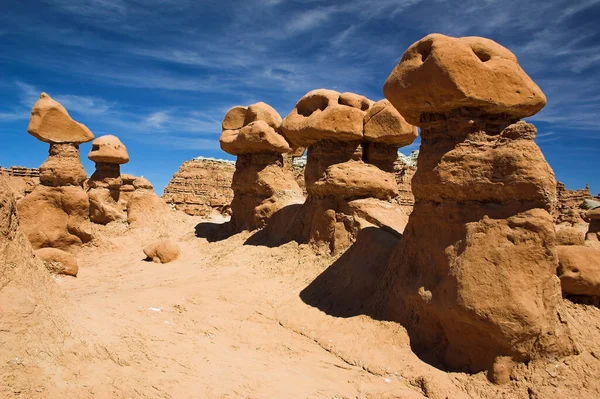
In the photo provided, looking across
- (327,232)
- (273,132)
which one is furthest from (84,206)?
(327,232)

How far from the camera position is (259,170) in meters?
11.4

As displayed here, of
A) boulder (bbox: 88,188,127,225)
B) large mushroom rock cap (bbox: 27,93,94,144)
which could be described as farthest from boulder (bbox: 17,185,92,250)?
boulder (bbox: 88,188,127,225)

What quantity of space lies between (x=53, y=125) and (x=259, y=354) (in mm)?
8803

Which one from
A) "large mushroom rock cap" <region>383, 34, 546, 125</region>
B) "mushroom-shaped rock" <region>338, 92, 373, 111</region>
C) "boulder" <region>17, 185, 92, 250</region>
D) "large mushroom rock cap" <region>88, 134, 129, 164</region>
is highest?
"mushroom-shaped rock" <region>338, 92, 373, 111</region>

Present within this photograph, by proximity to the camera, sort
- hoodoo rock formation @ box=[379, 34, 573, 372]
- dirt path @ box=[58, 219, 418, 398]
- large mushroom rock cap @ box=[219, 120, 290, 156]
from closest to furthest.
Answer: dirt path @ box=[58, 219, 418, 398], hoodoo rock formation @ box=[379, 34, 573, 372], large mushroom rock cap @ box=[219, 120, 290, 156]

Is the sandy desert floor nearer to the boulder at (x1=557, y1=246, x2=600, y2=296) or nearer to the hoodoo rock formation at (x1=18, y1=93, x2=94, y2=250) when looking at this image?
the boulder at (x1=557, y1=246, x2=600, y2=296)

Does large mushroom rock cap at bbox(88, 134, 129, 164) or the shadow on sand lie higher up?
large mushroom rock cap at bbox(88, 134, 129, 164)

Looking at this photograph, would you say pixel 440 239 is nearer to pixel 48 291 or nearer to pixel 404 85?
pixel 404 85

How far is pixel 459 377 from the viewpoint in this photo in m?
4.11

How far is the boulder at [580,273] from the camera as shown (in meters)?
4.78

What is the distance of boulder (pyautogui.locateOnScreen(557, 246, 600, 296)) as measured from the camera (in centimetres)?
478

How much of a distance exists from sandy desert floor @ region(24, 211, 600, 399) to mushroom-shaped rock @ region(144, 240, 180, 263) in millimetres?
2940

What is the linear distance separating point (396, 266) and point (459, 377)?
179cm

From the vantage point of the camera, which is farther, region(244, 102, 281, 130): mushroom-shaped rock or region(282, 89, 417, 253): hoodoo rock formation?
region(244, 102, 281, 130): mushroom-shaped rock
